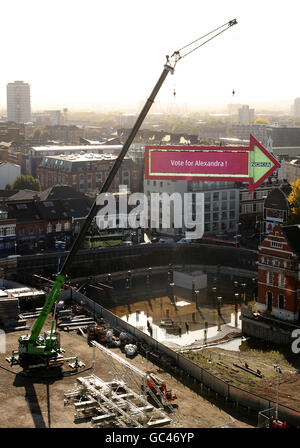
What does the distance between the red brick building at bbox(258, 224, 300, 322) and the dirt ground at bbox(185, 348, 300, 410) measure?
10.9 feet

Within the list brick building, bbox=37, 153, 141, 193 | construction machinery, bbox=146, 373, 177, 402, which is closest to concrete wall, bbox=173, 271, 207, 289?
construction machinery, bbox=146, 373, 177, 402

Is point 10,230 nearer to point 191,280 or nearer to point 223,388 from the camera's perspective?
point 191,280

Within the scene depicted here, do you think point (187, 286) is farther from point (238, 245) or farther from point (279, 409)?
point (279, 409)

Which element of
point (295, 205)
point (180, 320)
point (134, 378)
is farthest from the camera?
point (295, 205)

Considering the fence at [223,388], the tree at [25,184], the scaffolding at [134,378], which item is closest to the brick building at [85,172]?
the tree at [25,184]

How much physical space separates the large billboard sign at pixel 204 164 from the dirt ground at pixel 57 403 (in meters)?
31.6

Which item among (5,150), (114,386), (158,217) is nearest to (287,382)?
(114,386)

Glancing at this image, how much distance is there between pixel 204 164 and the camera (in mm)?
62312

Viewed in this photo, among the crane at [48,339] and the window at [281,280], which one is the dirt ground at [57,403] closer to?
the crane at [48,339]

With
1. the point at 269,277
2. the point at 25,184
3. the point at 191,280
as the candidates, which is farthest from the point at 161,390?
the point at 25,184

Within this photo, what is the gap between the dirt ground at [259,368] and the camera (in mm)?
28406

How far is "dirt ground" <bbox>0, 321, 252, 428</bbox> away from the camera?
24.4 meters

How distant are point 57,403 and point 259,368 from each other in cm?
1009
